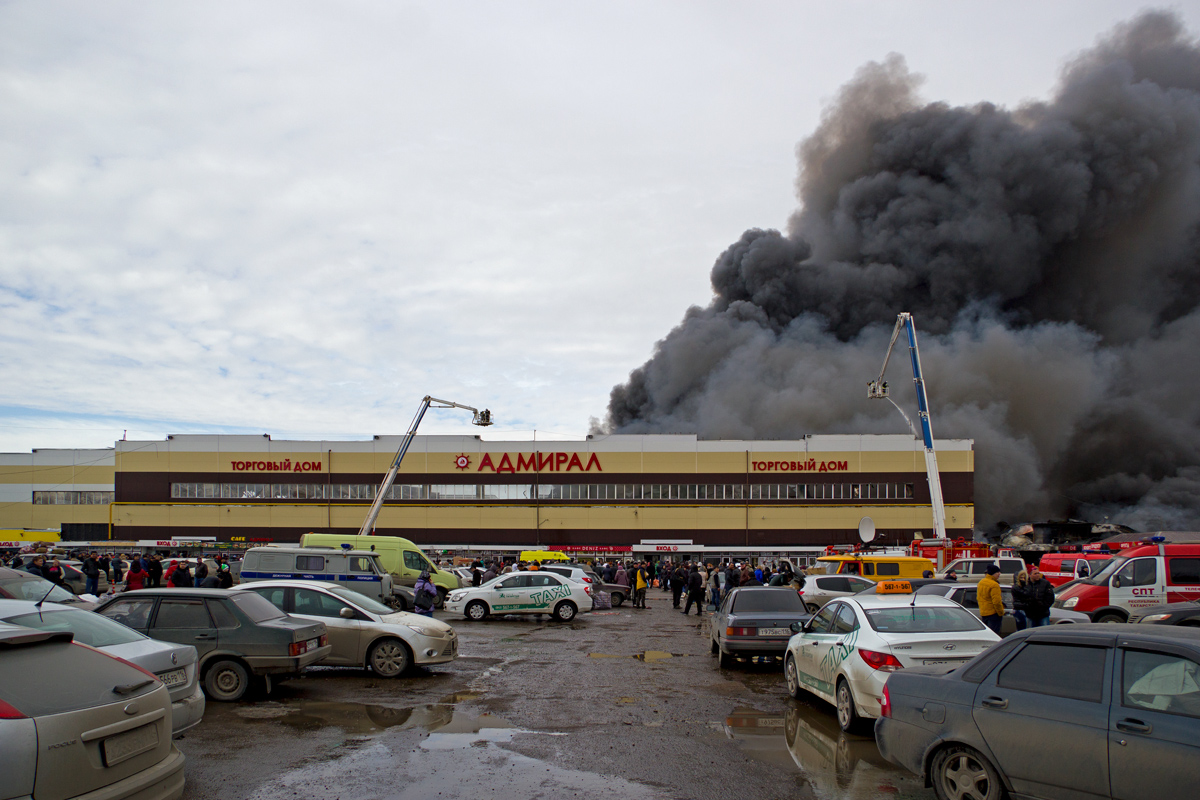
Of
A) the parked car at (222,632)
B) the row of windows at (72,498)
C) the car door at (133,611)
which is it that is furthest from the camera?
the row of windows at (72,498)

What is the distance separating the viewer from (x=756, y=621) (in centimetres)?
1254

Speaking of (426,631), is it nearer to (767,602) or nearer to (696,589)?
(767,602)

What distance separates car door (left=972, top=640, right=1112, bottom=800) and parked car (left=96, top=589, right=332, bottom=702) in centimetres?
744

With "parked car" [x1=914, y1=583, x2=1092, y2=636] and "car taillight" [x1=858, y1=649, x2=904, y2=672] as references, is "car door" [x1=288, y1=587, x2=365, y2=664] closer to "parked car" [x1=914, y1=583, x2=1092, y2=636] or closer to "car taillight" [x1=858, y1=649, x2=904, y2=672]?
"car taillight" [x1=858, y1=649, x2=904, y2=672]

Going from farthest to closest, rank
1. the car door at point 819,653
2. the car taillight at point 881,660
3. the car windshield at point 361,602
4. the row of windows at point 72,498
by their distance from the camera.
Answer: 1. the row of windows at point 72,498
2. the car windshield at point 361,602
3. the car door at point 819,653
4. the car taillight at point 881,660

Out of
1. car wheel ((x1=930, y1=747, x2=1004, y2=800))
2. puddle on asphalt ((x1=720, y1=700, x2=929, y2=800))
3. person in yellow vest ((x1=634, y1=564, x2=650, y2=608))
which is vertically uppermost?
car wheel ((x1=930, y1=747, x2=1004, y2=800))

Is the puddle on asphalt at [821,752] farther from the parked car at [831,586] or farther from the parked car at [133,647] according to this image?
the parked car at [831,586]

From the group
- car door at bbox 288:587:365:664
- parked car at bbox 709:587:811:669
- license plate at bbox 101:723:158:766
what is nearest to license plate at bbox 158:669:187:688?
license plate at bbox 101:723:158:766

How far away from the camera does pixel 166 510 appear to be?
201 ft

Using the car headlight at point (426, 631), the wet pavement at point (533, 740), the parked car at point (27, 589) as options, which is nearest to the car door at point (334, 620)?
the wet pavement at point (533, 740)

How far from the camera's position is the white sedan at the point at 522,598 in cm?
2108

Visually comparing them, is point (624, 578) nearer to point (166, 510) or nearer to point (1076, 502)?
point (166, 510)

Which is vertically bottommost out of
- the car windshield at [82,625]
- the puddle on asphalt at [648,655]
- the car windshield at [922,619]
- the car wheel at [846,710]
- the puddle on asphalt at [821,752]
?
the puddle on asphalt at [648,655]

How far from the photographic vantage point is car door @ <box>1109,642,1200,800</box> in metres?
4.03
